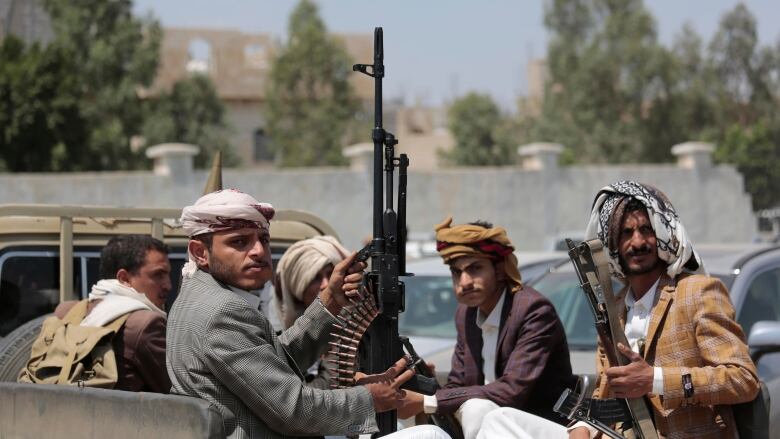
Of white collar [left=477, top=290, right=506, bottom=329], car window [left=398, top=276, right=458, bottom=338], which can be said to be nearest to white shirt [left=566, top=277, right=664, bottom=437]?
white collar [left=477, top=290, right=506, bottom=329]

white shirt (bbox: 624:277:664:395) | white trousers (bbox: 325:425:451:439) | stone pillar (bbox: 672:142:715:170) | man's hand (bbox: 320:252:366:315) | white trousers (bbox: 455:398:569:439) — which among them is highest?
man's hand (bbox: 320:252:366:315)

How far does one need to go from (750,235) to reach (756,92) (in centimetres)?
2593

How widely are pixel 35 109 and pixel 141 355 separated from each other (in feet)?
96.2

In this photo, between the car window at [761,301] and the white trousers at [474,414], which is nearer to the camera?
the white trousers at [474,414]

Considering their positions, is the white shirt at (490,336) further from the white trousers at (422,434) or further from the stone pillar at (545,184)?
the stone pillar at (545,184)

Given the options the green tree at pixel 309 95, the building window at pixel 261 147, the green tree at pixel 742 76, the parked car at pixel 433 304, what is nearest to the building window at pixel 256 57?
the building window at pixel 261 147

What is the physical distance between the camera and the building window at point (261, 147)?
58.6 meters

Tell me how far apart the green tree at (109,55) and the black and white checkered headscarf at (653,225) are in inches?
1463

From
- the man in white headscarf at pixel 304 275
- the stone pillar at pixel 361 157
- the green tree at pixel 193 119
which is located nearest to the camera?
the man in white headscarf at pixel 304 275

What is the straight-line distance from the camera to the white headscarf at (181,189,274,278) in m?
3.77

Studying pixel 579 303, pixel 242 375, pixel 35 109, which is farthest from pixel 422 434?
pixel 35 109

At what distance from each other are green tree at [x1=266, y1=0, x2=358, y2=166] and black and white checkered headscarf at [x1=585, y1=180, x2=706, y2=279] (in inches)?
1639

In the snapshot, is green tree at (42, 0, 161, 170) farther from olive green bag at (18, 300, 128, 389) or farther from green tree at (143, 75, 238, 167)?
olive green bag at (18, 300, 128, 389)

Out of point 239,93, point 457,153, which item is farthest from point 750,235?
point 239,93
